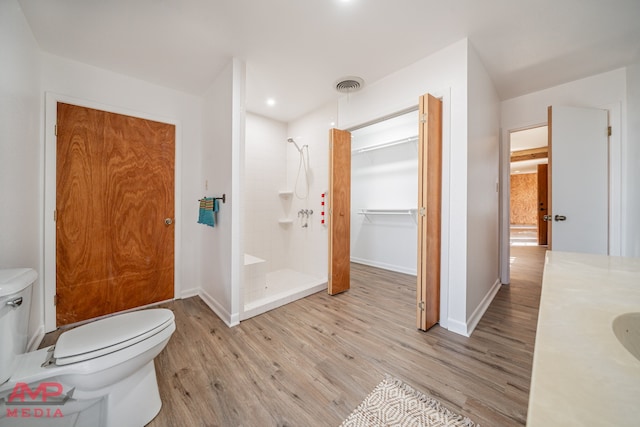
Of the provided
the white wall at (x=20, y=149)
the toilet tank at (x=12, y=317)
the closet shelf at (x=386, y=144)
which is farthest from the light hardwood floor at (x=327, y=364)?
the closet shelf at (x=386, y=144)

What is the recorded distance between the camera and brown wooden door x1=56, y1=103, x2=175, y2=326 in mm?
2100

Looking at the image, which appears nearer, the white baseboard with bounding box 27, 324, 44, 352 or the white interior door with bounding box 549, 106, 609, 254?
the white baseboard with bounding box 27, 324, 44, 352

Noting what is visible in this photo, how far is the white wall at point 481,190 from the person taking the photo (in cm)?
202

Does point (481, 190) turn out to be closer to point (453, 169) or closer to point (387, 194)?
point (453, 169)

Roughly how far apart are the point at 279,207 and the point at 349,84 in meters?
2.03

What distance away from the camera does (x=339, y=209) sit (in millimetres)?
2895

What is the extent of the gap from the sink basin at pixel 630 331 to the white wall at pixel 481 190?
1.41 meters

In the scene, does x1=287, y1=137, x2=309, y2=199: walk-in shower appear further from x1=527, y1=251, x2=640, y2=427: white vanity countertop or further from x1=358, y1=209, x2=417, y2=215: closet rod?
x1=527, y1=251, x2=640, y2=427: white vanity countertop

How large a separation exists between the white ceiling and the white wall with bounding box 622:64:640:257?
259 mm

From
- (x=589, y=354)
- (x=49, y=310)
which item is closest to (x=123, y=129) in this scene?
(x=49, y=310)

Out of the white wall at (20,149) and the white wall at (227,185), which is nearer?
the white wall at (20,149)

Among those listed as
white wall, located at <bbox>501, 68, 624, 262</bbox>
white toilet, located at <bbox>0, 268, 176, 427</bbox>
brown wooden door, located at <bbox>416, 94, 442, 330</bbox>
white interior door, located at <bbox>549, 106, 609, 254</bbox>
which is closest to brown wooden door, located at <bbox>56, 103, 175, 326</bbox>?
white toilet, located at <bbox>0, 268, 176, 427</bbox>

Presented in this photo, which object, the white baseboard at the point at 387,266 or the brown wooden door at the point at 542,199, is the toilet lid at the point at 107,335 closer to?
the white baseboard at the point at 387,266

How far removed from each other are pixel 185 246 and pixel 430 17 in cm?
320
